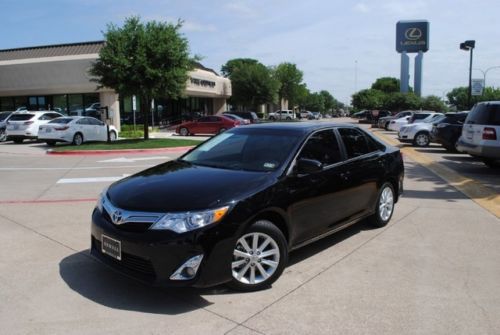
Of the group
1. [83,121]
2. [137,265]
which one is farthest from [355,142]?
[83,121]

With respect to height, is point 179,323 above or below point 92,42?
below

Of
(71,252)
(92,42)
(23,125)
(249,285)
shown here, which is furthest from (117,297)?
(92,42)

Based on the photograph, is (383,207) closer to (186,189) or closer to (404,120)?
(186,189)

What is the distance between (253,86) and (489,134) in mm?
45440

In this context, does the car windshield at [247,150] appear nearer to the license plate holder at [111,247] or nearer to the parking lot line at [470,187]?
the license plate holder at [111,247]

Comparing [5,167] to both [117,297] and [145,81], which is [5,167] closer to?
[145,81]

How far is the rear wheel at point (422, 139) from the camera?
21594 millimetres

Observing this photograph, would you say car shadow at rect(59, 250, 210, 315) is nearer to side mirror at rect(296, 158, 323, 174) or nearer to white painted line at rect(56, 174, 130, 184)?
side mirror at rect(296, 158, 323, 174)

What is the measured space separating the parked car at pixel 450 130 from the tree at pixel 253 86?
38.8 meters

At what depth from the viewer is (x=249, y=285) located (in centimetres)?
450

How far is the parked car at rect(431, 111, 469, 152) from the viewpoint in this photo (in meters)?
17.4

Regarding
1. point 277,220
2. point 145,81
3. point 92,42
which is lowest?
point 277,220

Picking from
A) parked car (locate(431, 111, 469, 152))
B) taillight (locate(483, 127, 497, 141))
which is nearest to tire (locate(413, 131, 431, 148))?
parked car (locate(431, 111, 469, 152))

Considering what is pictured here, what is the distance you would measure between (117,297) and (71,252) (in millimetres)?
1594
